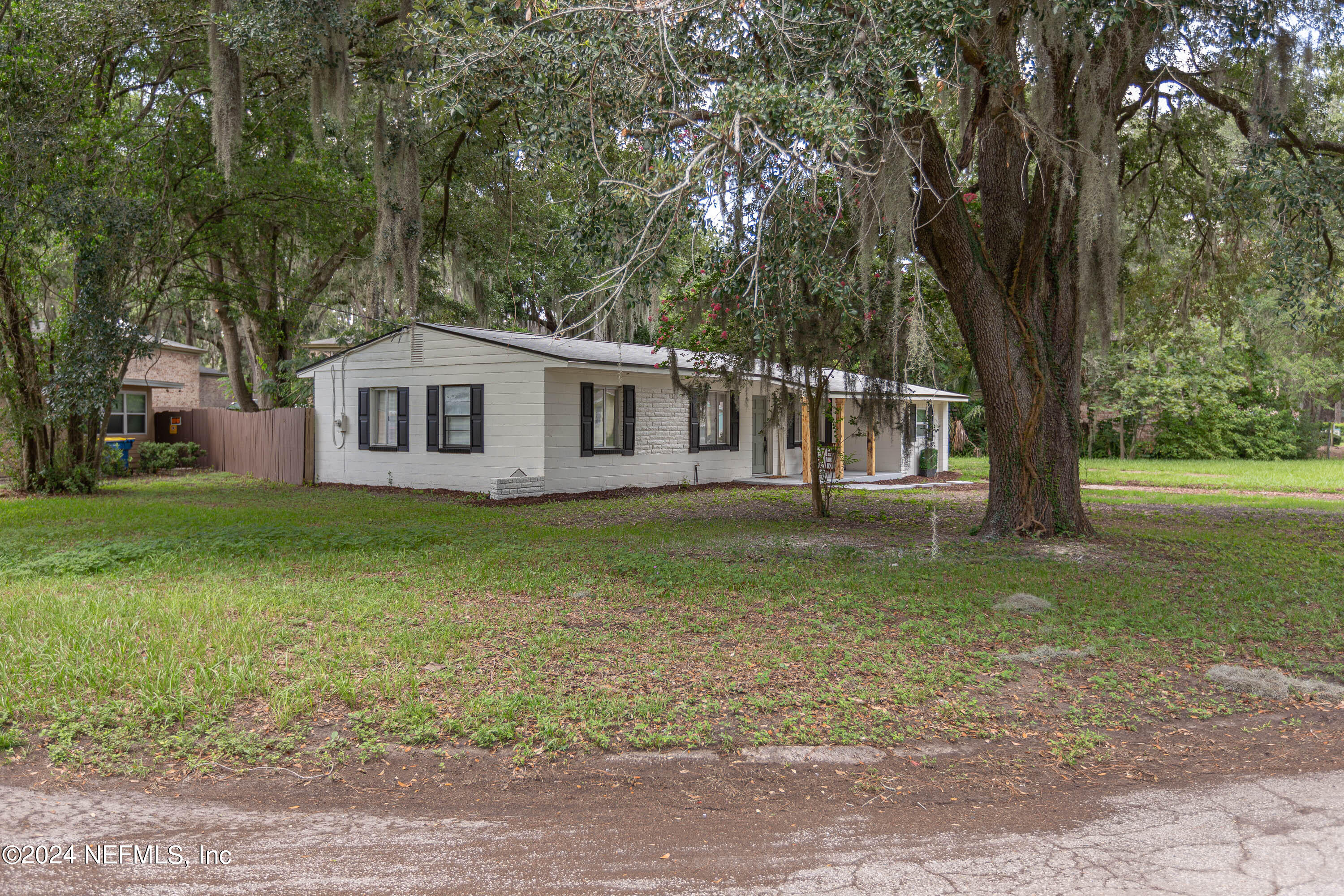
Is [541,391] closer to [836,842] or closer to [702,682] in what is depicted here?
[702,682]

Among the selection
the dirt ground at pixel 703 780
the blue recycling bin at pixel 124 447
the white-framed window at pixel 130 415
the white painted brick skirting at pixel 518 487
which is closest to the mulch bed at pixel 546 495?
the white painted brick skirting at pixel 518 487

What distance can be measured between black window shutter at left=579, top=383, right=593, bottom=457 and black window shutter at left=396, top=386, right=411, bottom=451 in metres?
3.52

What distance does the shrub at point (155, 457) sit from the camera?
63.3ft

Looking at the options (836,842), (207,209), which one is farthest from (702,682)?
(207,209)

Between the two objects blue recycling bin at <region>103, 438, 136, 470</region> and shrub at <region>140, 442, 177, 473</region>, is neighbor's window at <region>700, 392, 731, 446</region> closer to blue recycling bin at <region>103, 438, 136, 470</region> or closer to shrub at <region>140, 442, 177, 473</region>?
shrub at <region>140, 442, 177, 473</region>

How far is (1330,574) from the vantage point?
25.3ft

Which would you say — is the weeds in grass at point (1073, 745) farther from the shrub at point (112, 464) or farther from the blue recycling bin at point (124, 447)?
the blue recycling bin at point (124, 447)

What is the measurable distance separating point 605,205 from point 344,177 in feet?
36.3

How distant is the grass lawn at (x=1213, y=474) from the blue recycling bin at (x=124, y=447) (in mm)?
18083

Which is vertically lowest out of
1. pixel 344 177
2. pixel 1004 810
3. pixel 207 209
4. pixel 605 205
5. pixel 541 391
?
→ pixel 1004 810

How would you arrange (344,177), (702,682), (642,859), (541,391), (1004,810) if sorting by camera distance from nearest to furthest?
1. (642,859)
2. (1004,810)
3. (702,682)
4. (541,391)
5. (344,177)

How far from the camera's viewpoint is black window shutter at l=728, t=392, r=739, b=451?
722 inches

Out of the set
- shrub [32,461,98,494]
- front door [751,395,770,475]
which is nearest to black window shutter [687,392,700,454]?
front door [751,395,770,475]

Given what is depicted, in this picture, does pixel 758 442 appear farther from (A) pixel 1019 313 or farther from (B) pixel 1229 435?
(B) pixel 1229 435
